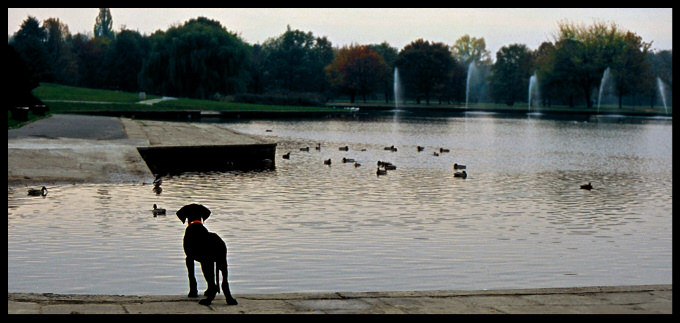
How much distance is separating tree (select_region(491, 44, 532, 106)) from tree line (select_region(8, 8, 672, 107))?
0.45 feet

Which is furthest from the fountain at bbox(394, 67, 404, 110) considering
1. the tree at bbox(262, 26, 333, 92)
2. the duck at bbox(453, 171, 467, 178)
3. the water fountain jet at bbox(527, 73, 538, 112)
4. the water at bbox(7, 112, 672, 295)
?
the duck at bbox(453, 171, 467, 178)

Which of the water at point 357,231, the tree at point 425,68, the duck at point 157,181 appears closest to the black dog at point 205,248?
the water at point 357,231

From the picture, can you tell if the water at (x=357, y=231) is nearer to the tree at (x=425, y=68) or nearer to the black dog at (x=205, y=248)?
the black dog at (x=205, y=248)

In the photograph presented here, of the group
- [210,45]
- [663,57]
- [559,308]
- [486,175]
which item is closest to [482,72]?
[663,57]

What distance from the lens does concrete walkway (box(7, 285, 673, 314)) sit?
6.50 m

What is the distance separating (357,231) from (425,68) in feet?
353

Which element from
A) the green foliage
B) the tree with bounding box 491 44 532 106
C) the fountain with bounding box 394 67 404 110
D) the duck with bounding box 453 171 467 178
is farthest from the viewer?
the fountain with bounding box 394 67 404 110

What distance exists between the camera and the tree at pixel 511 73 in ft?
401

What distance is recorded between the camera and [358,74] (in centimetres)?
12362

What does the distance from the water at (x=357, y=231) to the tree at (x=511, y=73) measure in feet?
313

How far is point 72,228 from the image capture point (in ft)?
47.1

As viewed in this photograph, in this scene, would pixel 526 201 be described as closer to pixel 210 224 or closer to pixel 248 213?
pixel 248 213

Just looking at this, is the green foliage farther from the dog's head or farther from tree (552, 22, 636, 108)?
the dog's head

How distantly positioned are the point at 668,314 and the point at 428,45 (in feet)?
392
